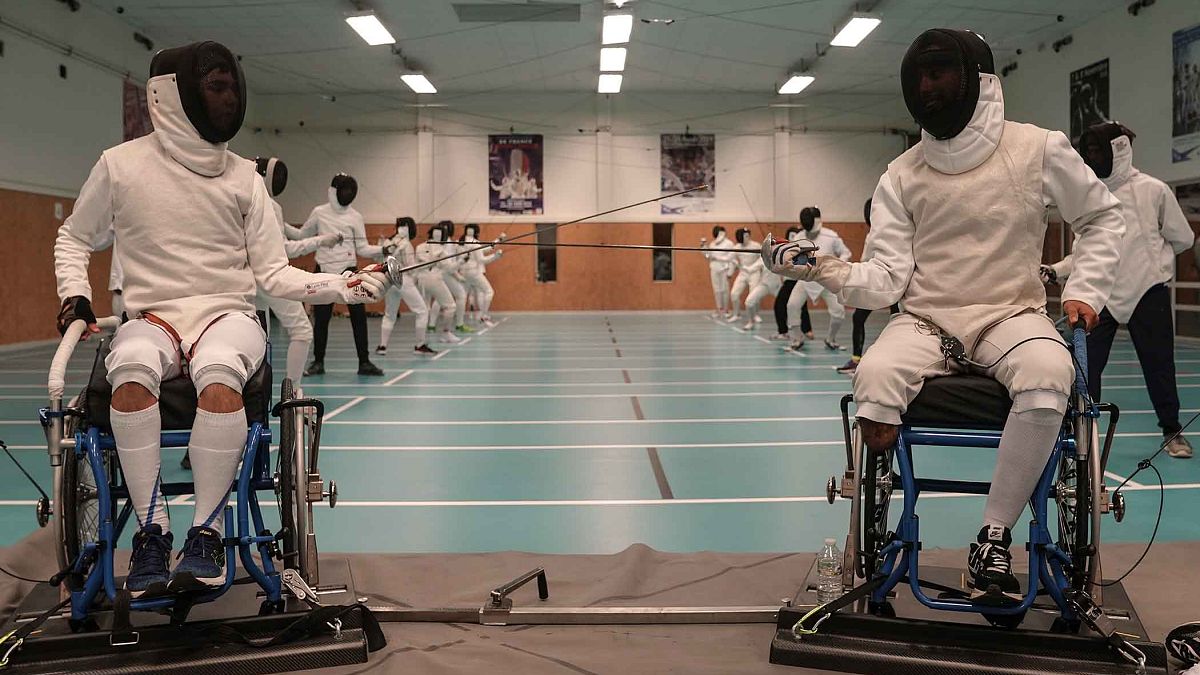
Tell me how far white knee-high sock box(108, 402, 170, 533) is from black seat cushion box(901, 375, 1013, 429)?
1672 millimetres

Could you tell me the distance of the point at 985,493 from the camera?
2258 mm

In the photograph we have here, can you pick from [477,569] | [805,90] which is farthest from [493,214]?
[477,569]

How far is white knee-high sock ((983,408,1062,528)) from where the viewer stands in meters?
2.17

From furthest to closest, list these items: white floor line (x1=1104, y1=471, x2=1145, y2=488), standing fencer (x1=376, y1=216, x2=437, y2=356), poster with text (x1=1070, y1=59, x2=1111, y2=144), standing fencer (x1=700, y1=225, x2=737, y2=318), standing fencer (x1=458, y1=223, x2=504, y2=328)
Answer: standing fencer (x1=700, y1=225, x2=737, y2=318), standing fencer (x1=458, y1=223, x2=504, y2=328), poster with text (x1=1070, y1=59, x2=1111, y2=144), standing fencer (x1=376, y1=216, x2=437, y2=356), white floor line (x1=1104, y1=471, x2=1145, y2=488)

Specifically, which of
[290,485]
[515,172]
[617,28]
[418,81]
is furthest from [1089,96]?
[290,485]

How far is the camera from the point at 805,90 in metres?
18.5

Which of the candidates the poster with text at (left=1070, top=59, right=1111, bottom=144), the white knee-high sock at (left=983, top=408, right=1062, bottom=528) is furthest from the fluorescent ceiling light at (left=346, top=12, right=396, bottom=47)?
the white knee-high sock at (left=983, top=408, right=1062, bottom=528)

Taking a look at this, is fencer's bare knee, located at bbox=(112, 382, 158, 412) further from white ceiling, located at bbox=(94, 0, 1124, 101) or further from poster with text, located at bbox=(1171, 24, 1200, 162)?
poster with text, located at bbox=(1171, 24, 1200, 162)

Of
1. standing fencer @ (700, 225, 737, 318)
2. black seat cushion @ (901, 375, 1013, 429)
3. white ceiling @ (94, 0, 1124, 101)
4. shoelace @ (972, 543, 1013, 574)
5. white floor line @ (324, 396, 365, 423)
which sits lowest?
white floor line @ (324, 396, 365, 423)

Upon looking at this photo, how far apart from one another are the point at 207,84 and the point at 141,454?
0.95 m

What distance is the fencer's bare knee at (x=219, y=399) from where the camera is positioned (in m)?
2.26

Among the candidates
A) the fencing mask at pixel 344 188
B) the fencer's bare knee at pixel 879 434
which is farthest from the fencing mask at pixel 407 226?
the fencer's bare knee at pixel 879 434

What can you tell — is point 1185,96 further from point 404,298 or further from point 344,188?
point 344,188

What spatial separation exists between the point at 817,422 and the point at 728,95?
Result: 1403 centimetres
